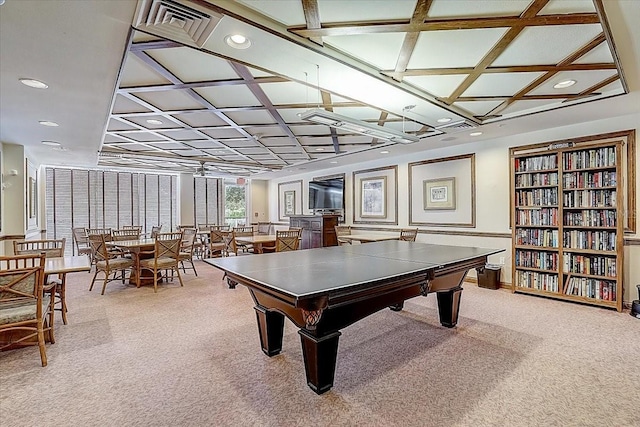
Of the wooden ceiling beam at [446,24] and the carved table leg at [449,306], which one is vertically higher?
the wooden ceiling beam at [446,24]

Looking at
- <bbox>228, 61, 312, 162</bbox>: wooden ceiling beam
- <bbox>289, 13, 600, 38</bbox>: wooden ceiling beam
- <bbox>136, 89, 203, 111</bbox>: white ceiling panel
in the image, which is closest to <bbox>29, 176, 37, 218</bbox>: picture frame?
<bbox>136, 89, 203, 111</bbox>: white ceiling panel

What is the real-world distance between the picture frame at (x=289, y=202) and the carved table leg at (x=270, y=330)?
306 inches

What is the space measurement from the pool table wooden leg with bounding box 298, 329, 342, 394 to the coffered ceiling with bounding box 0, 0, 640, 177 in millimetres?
2113

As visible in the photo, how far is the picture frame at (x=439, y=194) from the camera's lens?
238 inches

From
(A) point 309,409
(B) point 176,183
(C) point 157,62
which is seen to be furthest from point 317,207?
(A) point 309,409

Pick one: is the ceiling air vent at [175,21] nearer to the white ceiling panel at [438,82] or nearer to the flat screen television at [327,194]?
the white ceiling panel at [438,82]

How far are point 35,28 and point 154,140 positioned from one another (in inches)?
160

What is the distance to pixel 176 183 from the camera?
1010cm

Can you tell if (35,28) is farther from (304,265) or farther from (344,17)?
(304,265)

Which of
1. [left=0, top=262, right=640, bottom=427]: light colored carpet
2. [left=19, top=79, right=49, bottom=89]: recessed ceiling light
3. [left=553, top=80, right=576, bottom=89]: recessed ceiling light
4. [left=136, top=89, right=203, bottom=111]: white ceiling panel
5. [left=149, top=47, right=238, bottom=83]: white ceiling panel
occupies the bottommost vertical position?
[left=0, top=262, right=640, bottom=427]: light colored carpet

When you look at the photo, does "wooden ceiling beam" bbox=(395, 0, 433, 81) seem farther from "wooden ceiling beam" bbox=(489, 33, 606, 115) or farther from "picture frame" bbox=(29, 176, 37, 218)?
"picture frame" bbox=(29, 176, 37, 218)

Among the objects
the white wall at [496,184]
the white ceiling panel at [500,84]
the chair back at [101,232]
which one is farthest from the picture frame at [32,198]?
the white ceiling panel at [500,84]

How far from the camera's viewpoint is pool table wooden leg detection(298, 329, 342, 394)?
2207mm

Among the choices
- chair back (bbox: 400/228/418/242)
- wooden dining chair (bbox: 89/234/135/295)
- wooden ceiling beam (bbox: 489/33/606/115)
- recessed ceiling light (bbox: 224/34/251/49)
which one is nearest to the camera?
recessed ceiling light (bbox: 224/34/251/49)
